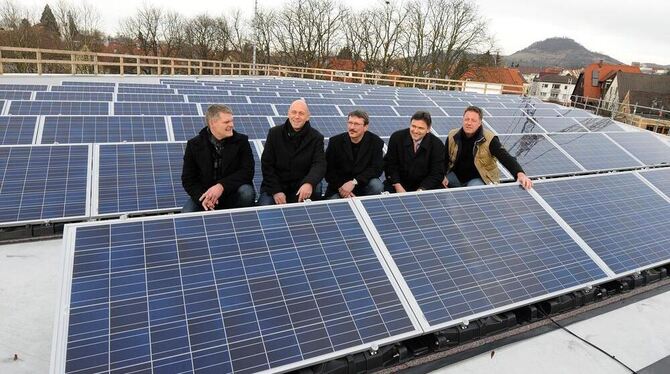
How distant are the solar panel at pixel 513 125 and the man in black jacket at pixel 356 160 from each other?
6.57 meters

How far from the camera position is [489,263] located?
131 inches

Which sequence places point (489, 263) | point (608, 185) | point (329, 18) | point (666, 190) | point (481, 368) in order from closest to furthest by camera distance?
1. point (481, 368)
2. point (489, 263)
3. point (608, 185)
4. point (666, 190)
5. point (329, 18)

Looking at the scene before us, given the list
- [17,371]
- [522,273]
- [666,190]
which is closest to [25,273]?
[17,371]

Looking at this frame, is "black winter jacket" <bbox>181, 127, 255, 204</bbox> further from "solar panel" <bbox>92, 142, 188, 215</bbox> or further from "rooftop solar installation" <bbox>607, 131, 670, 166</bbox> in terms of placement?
"rooftop solar installation" <bbox>607, 131, 670, 166</bbox>

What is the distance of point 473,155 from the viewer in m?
5.28

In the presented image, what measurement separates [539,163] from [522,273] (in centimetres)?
542

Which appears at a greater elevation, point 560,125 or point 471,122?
point 471,122

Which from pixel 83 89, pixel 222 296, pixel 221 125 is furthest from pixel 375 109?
pixel 222 296

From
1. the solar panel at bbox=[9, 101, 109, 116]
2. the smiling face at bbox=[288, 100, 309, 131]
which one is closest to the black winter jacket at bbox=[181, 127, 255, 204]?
the smiling face at bbox=[288, 100, 309, 131]

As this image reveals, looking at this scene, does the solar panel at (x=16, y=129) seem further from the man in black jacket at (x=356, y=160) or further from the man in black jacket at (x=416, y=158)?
the man in black jacket at (x=416, y=158)

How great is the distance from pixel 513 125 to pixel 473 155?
7182 mm

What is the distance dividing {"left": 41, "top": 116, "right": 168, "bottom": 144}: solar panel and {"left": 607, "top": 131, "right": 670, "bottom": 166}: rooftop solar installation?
10664 millimetres

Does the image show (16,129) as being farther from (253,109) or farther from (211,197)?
(253,109)

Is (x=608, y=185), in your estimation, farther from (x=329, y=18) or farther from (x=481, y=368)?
(x=329, y=18)
